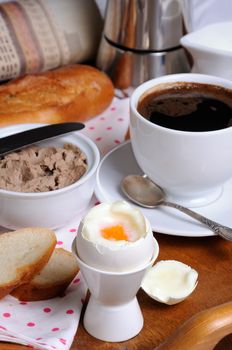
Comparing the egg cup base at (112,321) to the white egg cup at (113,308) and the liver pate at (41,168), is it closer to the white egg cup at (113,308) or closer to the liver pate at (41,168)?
the white egg cup at (113,308)

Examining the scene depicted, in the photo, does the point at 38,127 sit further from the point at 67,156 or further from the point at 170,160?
the point at 170,160

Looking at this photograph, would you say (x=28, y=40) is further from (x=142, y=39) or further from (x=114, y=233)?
(x=114, y=233)

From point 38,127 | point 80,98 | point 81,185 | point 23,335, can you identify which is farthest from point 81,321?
point 80,98

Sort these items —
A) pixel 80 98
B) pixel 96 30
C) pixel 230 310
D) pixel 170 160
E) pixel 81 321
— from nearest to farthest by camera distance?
1. pixel 230 310
2. pixel 81 321
3. pixel 170 160
4. pixel 80 98
5. pixel 96 30

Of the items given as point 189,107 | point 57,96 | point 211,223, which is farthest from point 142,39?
point 211,223

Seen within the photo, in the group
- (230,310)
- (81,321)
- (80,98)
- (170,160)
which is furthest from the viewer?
(80,98)

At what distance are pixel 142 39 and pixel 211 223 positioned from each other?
456 mm

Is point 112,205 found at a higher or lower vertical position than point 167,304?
higher

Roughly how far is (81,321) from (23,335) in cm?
7

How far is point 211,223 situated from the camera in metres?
0.82

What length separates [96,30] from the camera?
1.26 meters

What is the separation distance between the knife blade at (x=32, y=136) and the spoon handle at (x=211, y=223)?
0.60ft

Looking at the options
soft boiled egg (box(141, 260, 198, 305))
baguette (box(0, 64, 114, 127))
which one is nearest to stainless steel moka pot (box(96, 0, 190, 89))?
baguette (box(0, 64, 114, 127))

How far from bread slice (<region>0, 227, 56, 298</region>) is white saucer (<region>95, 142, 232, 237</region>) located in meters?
0.12
